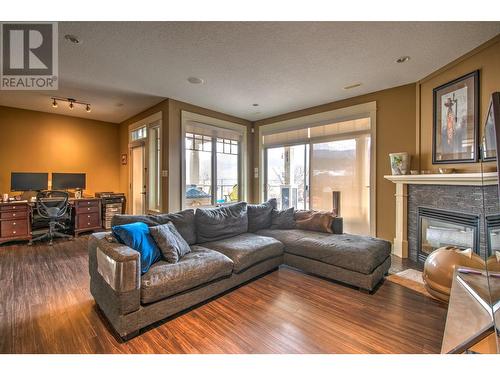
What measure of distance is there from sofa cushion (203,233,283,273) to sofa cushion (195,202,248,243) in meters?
0.10

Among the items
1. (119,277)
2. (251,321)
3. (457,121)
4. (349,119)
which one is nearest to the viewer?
(119,277)

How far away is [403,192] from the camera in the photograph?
3477mm

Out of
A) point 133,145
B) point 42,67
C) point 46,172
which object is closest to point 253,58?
point 42,67

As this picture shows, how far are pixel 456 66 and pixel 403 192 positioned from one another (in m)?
1.68

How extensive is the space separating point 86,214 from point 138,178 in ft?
4.08

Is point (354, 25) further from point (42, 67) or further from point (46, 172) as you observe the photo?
point (46, 172)

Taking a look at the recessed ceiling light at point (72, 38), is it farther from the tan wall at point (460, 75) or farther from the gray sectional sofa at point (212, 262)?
the tan wall at point (460, 75)

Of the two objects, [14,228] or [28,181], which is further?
[28,181]

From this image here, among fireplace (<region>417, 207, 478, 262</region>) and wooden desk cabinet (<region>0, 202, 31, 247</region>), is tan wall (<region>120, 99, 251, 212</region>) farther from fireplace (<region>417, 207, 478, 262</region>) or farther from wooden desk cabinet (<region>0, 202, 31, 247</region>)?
fireplace (<region>417, 207, 478, 262</region>)

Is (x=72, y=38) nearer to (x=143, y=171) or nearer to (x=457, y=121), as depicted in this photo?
(x=143, y=171)

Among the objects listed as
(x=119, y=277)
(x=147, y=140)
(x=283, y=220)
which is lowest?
(x=119, y=277)

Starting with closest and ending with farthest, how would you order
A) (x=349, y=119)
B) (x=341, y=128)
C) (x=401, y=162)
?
(x=401, y=162) < (x=349, y=119) < (x=341, y=128)

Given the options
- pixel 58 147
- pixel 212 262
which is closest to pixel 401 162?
pixel 212 262

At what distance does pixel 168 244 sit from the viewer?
222 cm
